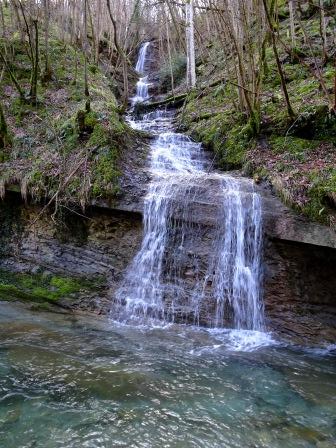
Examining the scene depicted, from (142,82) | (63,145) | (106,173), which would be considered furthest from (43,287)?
(142,82)

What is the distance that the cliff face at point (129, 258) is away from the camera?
644cm

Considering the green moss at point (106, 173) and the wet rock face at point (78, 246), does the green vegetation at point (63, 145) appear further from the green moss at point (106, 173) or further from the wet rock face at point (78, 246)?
the wet rock face at point (78, 246)

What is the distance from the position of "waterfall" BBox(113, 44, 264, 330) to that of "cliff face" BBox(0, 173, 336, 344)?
53 millimetres

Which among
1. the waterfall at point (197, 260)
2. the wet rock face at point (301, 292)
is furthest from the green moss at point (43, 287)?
the wet rock face at point (301, 292)

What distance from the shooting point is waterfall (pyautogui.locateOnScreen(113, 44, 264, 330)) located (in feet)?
22.1

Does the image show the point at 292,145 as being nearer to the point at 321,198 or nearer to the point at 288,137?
the point at 288,137

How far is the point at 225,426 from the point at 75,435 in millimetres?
1373

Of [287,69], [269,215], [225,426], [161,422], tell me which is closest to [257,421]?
[225,426]

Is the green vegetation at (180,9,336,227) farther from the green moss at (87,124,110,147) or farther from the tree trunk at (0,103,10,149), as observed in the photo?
the tree trunk at (0,103,10,149)

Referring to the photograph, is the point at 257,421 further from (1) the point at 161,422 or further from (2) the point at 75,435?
(2) the point at 75,435

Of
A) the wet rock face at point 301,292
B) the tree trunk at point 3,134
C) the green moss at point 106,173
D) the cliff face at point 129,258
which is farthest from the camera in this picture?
the tree trunk at point 3,134

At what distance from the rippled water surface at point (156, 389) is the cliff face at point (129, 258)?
2.31ft

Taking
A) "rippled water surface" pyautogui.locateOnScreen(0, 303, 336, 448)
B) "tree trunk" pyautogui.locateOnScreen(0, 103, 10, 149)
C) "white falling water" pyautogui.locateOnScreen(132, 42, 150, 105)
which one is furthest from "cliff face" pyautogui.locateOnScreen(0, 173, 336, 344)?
"white falling water" pyautogui.locateOnScreen(132, 42, 150, 105)

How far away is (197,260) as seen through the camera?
23.3 feet
